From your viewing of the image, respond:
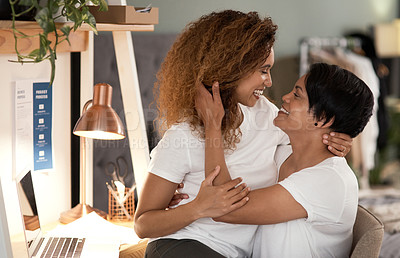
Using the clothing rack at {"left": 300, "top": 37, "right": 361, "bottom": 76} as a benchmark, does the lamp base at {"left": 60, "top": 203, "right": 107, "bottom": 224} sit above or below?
below

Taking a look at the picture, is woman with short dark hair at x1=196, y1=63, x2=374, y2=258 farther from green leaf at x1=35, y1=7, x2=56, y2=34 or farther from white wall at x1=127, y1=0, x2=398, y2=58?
white wall at x1=127, y1=0, x2=398, y2=58

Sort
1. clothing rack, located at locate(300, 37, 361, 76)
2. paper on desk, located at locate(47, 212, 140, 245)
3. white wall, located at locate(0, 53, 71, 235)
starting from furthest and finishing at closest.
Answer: clothing rack, located at locate(300, 37, 361, 76) < paper on desk, located at locate(47, 212, 140, 245) < white wall, located at locate(0, 53, 71, 235)

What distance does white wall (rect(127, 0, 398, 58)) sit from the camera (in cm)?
318

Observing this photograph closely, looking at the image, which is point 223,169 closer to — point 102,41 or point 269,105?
point 269,105

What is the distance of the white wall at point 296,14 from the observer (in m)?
3.18

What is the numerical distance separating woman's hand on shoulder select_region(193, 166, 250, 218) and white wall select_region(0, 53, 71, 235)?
25.8 inches

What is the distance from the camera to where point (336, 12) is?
502cm

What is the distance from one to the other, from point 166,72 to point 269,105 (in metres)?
0.42

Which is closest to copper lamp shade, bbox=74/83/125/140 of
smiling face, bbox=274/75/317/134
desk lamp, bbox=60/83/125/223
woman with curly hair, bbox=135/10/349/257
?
desk lamp, bbox=60/83/125/223

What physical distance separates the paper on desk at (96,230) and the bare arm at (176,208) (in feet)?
0.85

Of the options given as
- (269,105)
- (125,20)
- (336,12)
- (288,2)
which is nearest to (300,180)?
(269,105)

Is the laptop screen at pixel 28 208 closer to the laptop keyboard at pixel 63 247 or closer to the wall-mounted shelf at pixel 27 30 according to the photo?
the laptop keyboard at pixel 63 247

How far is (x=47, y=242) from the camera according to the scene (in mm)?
1769

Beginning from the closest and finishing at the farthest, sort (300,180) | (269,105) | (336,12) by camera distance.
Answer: (300,180) < (269,105) < (336,12)
